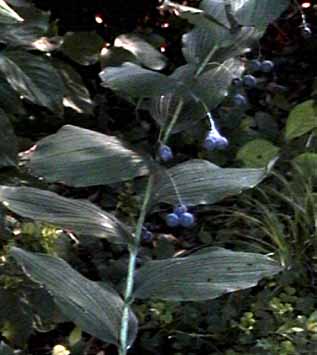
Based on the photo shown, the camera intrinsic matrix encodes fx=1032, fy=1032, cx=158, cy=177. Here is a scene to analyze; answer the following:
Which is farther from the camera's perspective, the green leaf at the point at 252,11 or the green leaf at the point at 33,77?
the green leaf at the point at 33,77

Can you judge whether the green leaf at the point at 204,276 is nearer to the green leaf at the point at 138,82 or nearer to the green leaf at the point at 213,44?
the green leaf at the point at 138,82

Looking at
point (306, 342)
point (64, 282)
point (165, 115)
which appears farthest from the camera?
point (306, 342)

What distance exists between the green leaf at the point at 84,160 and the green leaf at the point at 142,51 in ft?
3.30

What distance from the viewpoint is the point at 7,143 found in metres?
2.01

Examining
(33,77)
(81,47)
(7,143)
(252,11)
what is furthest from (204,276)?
(81,47)

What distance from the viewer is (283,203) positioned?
2.95 meters

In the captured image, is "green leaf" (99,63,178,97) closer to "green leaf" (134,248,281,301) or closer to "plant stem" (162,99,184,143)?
"plant stem" (162,99,184,143)

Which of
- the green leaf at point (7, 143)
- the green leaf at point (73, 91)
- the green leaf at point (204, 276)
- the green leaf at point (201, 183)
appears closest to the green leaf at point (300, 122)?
the green leaf at point (73, 91)

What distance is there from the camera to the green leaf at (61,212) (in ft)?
4.27

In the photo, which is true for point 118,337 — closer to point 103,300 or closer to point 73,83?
point 103,300

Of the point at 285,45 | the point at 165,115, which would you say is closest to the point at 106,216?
the point at 165,115

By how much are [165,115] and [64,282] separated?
0.42m

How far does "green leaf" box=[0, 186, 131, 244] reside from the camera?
1301 millimetres

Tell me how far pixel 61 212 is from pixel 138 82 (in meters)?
0.26
